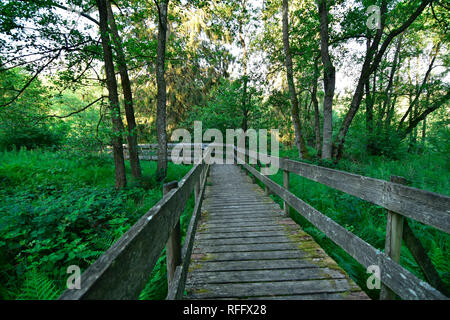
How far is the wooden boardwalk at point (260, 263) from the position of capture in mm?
2082

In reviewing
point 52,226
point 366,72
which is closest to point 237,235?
point 52,226

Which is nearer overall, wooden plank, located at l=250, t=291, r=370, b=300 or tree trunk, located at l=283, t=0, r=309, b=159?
wooden plank, located at l=250, t=291, r=370, b=300

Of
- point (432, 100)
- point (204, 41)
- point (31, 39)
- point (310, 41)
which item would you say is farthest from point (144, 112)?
point (432, 100)

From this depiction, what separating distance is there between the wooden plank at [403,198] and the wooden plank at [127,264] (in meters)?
1.76

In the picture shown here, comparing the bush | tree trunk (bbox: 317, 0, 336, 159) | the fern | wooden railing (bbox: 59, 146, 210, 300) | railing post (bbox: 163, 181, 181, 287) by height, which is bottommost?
the fern

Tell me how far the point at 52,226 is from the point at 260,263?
351 centimetres

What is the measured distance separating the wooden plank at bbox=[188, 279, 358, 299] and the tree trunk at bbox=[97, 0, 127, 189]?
4.96 metres

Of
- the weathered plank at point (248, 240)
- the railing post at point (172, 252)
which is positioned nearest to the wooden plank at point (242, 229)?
the weathered plank at point (248, 240)

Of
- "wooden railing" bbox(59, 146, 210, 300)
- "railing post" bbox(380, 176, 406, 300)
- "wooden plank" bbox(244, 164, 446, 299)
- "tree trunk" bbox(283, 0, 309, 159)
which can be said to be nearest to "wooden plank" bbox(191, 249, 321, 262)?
"wooden plank" bbox(244, 164, 446, 299)

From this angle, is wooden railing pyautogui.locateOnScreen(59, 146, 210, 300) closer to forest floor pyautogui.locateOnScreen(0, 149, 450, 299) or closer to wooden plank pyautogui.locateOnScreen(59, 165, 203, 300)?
wooden plank pyautogui.locateOnScreen(59, 165, 203, 300)

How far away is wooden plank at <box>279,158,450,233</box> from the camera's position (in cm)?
127

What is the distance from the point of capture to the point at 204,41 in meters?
16.1

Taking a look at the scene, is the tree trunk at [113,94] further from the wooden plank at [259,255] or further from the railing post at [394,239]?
the railing post at [394,239]
